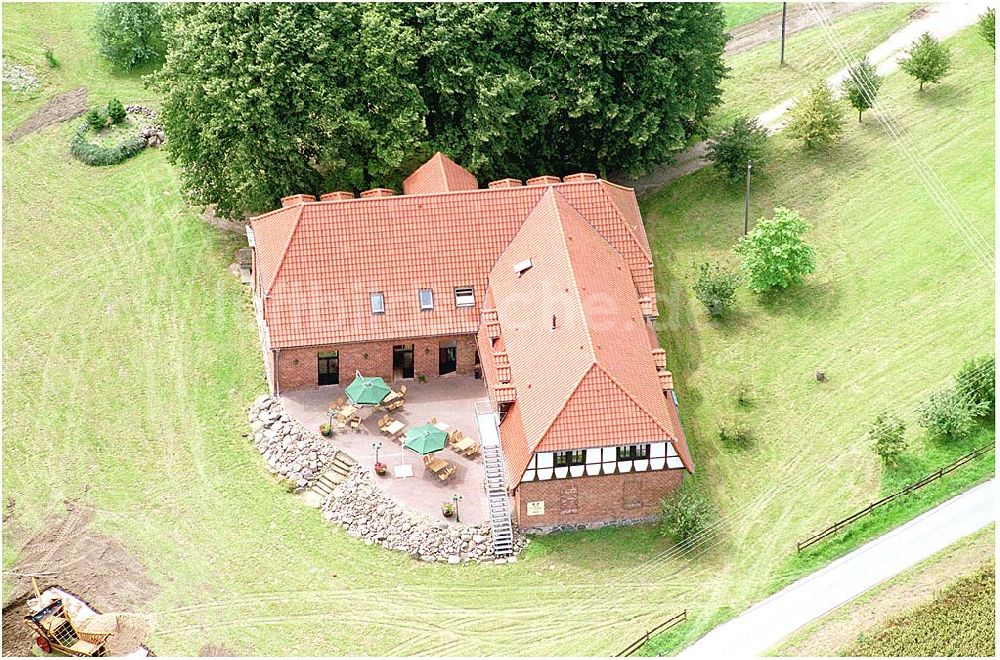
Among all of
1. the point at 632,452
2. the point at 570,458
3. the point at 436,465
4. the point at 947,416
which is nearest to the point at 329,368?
the point at 436,465

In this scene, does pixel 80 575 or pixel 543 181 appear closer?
pixel 80 575

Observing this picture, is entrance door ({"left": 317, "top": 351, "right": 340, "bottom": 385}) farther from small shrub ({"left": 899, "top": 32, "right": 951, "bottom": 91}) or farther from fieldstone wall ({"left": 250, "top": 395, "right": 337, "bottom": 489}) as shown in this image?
small shrub ({"left": 899, "top": 32, "right": 951, "bottom": 91})

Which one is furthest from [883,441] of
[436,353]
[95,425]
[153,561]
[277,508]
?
[95,425]

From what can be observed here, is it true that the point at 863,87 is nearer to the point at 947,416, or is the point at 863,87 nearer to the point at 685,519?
the point at 947,416

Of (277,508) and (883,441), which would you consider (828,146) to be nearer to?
(883,441)

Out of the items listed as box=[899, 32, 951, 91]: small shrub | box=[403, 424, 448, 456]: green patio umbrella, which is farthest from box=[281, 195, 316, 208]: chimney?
box=[899, 32, 951, 91]: small shrub

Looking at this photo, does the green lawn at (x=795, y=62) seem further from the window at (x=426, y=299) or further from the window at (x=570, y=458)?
the window at (x=570, y=458)
